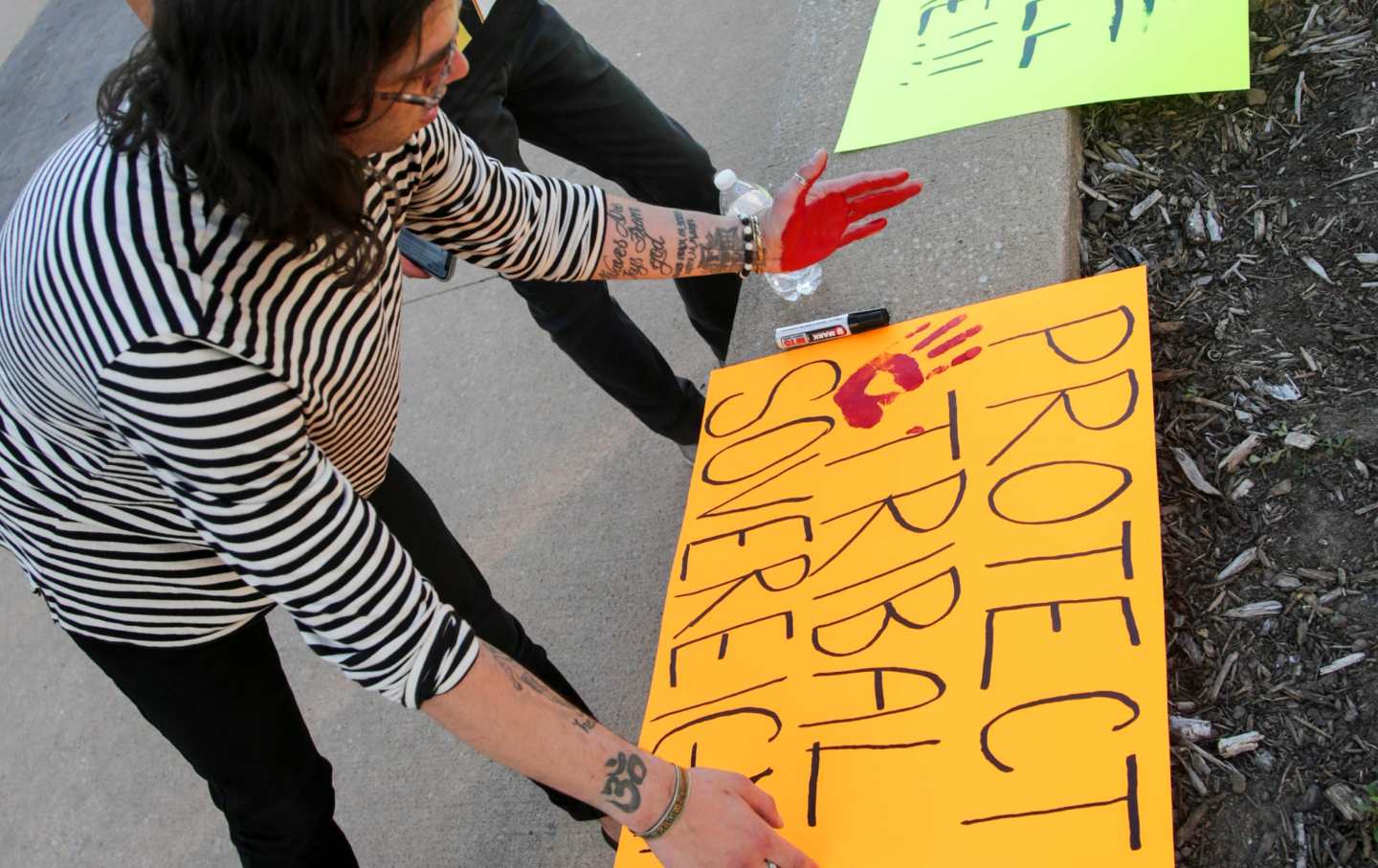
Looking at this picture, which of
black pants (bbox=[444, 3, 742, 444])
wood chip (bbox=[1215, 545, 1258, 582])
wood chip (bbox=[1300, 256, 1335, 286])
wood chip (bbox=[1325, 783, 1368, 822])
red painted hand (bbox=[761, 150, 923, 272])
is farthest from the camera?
black pants (bbox=[444, 3, 742, 444])

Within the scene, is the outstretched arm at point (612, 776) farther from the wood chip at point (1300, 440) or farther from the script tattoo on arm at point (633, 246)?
the wood chip at point (1300, 440)

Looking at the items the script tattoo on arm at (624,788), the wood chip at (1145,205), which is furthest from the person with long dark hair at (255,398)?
the wood chip at (1145,205)

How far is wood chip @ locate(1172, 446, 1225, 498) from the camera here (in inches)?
54.6

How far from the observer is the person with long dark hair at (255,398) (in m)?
0.94

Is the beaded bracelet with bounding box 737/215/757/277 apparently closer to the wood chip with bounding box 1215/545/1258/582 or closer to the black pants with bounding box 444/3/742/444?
the black pants with bounding box 444/3/742/444

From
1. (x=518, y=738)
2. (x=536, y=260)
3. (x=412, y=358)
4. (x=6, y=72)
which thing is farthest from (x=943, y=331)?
(x=6, y=72)

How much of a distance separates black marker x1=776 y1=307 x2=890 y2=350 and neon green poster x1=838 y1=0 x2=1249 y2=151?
0.42 meters

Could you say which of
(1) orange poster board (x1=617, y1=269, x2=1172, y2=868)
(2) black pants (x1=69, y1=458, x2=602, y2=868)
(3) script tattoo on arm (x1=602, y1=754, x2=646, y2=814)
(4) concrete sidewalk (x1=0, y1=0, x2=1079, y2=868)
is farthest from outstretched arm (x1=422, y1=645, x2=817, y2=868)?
(4) concrete sidewalk (x1=0, y1=0, x2=1079, y2=868)

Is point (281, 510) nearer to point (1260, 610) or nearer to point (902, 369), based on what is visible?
point (902, 369)

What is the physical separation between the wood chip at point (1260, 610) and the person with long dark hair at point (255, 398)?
556 millimetres

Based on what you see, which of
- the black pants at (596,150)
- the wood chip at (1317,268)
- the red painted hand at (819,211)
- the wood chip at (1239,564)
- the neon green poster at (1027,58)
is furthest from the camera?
the black pants at (596,150)

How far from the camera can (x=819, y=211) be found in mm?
1641

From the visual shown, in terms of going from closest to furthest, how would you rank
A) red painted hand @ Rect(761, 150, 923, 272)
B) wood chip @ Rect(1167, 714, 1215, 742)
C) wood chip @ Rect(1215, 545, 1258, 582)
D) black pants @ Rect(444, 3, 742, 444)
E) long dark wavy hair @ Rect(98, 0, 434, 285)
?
long dark wavy hair @ Rect(98, 0, 434, 285), wood chip @ Rect(1167, 714, 1215, 742), wood chip @ Rect(1215, 545, 1258, 582), red painted hand @ Rect(761, 150, 923, 272), black pants @ Rect(444, 3, 742, 444)

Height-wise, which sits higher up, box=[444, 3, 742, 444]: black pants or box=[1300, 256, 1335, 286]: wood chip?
box=[444, 3, 742, 444]: black pants
